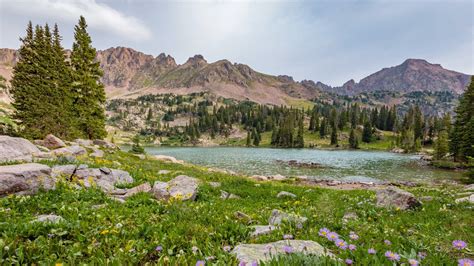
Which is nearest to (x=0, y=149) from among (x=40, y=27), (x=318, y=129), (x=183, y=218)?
(x=183, y=218)

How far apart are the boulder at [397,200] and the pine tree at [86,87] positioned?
3718cm

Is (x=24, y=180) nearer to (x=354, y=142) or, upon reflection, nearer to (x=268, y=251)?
(x=268, y=251)

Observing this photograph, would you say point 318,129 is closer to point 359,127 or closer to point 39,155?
point 359,127

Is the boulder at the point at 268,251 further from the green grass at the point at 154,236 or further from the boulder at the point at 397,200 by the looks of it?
the boulder at the point at 397,200

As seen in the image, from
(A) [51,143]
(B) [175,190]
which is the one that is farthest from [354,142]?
(B) [175,190]

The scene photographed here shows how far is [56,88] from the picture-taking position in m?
31.1

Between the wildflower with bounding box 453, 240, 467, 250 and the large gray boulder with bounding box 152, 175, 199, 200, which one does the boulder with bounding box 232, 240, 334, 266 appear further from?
the large gray boulder with bounding box 152, 175, 199, 200

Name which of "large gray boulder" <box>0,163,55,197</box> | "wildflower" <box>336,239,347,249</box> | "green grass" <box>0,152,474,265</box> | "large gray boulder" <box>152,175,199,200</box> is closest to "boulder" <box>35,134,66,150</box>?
"large gray boulder" <box>0,163,55,197</box>

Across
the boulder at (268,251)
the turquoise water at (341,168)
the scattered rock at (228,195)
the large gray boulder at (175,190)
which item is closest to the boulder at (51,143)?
the large gray boulder at (175,190)

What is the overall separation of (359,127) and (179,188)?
193 metres

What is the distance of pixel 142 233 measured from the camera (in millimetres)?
5020

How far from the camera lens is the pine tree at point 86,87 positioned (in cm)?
3528

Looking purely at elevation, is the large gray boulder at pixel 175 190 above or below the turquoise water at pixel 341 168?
above

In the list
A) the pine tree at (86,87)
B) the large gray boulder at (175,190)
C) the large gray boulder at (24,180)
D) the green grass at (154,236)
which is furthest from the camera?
the pine tree at (86,87)
